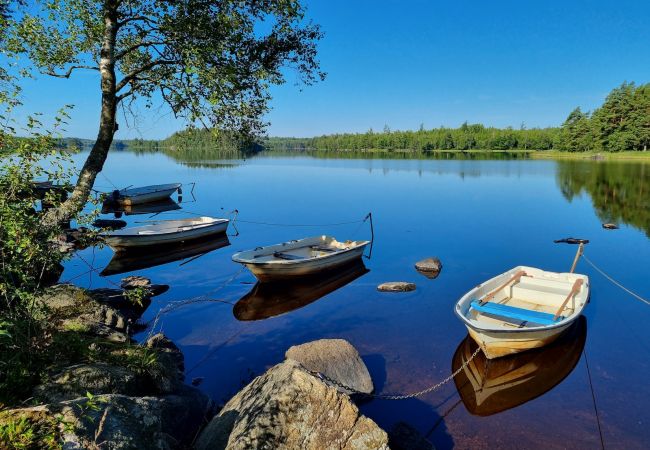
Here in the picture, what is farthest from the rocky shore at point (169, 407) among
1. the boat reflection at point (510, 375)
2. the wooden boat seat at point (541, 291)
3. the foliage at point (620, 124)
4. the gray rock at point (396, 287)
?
the foliage at point (620, 124)

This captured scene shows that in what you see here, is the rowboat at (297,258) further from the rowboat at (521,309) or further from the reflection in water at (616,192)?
the reflection in water at (616,192)

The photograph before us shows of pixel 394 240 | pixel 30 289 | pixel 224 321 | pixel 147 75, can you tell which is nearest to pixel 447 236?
pixel 394 240

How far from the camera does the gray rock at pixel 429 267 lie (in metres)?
19.4

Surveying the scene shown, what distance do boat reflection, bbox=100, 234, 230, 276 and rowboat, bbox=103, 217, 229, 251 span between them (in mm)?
478

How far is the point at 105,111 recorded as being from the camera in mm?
9656

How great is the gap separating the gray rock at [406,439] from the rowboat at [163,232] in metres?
17.2

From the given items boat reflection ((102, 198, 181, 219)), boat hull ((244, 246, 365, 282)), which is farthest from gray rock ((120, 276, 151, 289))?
boat reflection ((102, 198, 181, 219))

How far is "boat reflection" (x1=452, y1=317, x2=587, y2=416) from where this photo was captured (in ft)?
31.7

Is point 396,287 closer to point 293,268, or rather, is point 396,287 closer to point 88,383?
point 293,268

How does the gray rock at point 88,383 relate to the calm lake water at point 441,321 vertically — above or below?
above

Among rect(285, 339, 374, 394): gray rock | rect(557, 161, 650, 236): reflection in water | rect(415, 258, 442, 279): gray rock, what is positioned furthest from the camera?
rect(557, 161, 650, 236): reflection in water

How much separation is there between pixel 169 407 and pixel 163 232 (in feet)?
56.5

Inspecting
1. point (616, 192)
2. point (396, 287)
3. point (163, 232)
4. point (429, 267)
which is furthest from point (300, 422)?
point (616, 192)

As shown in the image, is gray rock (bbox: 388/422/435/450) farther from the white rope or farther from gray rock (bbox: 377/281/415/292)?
the white rope
